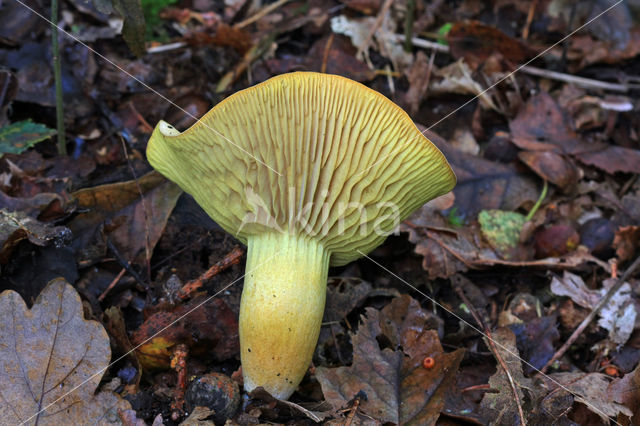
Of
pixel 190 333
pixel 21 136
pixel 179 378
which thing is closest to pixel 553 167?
pixel 190 333

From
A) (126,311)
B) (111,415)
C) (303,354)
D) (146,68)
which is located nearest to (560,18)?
(146,68)

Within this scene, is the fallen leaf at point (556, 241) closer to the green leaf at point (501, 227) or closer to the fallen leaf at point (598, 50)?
the green leaf at point (501, 227)

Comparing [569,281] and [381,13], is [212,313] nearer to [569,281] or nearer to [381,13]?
[569,281]

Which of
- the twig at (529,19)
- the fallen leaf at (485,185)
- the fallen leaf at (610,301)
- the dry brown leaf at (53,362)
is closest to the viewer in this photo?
the dry brown leaf at (53,362)

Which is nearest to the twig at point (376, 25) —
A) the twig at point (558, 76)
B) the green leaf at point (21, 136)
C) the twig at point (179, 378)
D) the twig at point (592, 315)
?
the twig at point (558, 76)

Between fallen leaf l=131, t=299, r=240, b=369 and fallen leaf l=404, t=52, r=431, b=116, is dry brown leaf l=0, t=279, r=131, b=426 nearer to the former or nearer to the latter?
fallen leaf l=131, t=299, r=240, b=369

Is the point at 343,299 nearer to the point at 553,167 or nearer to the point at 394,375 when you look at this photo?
the point at 394,375
